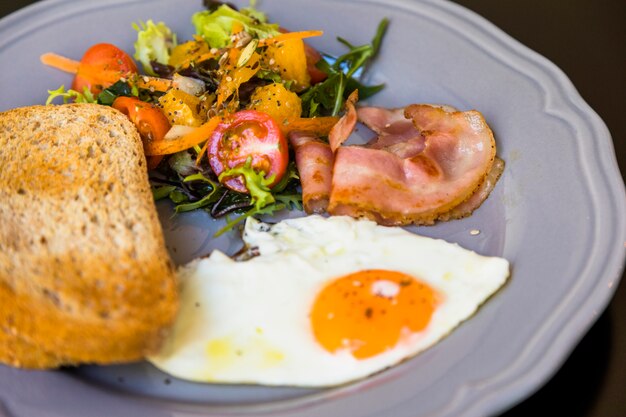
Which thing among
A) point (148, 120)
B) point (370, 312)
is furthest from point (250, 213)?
point (370, 312)

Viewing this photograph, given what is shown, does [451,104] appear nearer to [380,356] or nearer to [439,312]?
[439,312]

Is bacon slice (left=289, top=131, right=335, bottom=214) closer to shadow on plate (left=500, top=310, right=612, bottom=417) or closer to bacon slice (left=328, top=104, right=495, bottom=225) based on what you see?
bacon slice (left=328, top=104, right=495, bottom=225)

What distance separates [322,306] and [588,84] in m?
2.80

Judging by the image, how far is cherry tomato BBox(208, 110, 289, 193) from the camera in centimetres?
343

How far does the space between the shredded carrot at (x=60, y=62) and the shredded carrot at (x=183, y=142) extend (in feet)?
3.72

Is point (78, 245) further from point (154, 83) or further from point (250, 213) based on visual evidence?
point (154, 83)

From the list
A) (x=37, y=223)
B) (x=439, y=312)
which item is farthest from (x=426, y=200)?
(x=37, y=223)

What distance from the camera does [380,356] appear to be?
2486mm

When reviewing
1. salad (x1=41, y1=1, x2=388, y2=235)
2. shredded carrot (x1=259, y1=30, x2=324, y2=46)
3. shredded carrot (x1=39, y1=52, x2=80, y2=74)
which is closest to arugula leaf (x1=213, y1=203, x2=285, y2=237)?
salad (x1=41, y1=1, x2=388, y2=235)

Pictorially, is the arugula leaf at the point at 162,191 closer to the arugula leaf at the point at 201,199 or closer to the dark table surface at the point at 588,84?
the arugula leaf at the point at 201,199

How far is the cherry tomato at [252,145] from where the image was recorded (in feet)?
11.2

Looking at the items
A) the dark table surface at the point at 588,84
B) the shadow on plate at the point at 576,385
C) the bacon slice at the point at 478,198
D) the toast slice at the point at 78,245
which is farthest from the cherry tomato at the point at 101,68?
the shadow on plate at the point at 576,385

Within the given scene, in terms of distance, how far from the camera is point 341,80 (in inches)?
156

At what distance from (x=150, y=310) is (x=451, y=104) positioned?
2310mm
